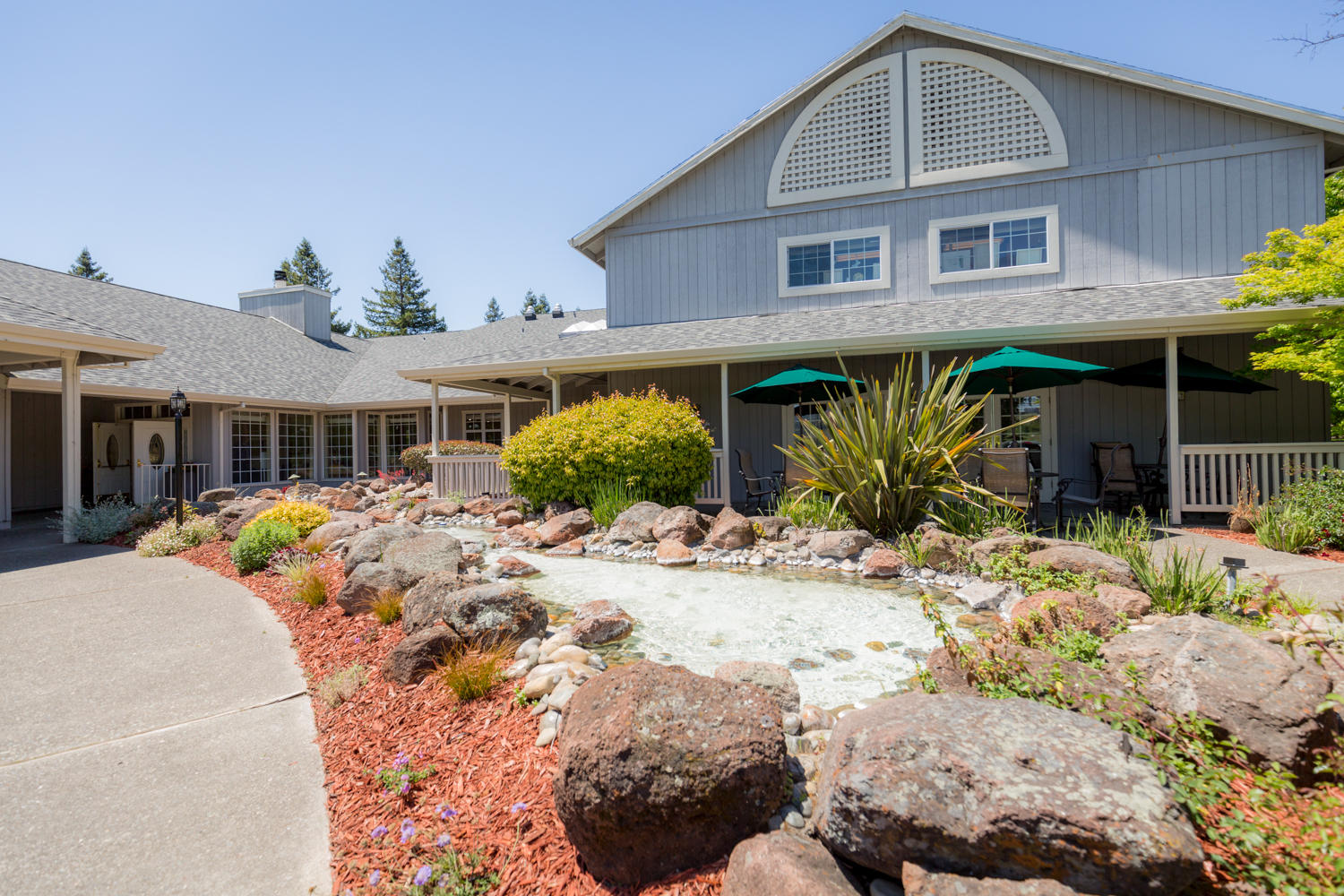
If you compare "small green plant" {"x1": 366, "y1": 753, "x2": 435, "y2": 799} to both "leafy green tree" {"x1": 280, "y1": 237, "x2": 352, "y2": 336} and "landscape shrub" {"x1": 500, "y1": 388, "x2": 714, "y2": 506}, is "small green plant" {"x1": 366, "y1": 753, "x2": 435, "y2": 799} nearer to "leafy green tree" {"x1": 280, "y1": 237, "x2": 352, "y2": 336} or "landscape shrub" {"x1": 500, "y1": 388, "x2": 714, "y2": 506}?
"landscape shrub" {"x1": 500, "y1": 388, "x2": 714, "y2": 506}

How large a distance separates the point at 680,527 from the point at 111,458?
48.5 ft

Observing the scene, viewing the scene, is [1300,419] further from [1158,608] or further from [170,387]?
[170,387]

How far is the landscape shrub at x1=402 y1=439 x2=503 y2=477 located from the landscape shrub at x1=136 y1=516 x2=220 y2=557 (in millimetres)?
5934

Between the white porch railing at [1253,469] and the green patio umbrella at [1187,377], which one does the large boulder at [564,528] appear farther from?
the white porch railing at [1253,469]

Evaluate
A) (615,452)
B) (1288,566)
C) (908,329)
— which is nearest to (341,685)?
→ (615,452)

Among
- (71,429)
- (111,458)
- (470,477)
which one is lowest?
(470,477)

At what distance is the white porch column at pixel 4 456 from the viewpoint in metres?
9.56

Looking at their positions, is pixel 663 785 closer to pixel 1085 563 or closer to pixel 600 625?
pixel 600 625

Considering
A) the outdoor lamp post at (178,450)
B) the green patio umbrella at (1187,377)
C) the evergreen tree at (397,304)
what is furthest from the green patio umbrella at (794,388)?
the evergreen tree at (397,304)

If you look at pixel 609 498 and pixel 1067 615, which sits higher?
pixel 609 498

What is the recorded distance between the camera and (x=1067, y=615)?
335cm

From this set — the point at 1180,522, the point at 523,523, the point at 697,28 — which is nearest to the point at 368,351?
the point at 523,523

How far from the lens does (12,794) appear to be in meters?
2.45

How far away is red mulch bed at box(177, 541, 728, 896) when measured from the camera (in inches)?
76.5
